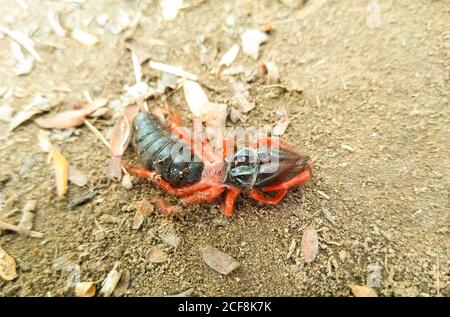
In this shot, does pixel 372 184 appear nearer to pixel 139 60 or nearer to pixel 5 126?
pixel 139 60

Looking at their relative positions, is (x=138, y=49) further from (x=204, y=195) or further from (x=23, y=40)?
(x=204, y=195)

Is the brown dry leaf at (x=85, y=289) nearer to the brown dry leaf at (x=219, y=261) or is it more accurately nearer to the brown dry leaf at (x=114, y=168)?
the brown dry leaf at (x=219, y=261)

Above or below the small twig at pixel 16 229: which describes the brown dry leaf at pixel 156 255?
below

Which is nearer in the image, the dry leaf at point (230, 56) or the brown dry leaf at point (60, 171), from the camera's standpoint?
the brown dry leaf at point (60, 171)

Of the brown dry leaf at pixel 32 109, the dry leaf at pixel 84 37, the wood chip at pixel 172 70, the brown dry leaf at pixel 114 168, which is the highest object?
the dry leaf at pixel 84 37

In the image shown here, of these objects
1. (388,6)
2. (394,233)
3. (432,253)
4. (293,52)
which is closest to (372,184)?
(394,233)

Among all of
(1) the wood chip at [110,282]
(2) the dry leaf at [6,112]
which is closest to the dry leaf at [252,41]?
(2) the dry leaf at [6,112]

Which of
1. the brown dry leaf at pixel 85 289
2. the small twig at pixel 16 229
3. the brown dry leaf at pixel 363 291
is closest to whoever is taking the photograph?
the brown dry leaf at pixel 363 291
